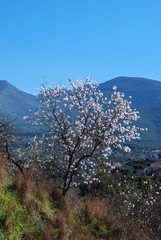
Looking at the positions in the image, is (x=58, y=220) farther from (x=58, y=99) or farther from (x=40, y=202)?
(x=58, y=99)

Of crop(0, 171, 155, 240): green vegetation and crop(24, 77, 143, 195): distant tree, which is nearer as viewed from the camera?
crop(0, 171, 155, 240): green vegetation

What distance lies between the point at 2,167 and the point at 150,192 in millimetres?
22144

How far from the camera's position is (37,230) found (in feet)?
30.8

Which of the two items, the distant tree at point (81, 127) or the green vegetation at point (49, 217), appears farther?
the distant tree at point (81, 127)

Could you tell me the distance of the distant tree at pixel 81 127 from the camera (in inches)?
635

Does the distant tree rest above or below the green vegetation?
above

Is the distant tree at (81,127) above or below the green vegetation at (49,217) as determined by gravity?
above

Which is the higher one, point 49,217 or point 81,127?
point 81,127

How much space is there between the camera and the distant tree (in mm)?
16125

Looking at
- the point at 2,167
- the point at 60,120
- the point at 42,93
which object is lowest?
the point at 2,167

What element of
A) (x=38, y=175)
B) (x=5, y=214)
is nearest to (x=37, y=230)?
(x=5, y=214)

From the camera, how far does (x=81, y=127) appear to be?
16.2m

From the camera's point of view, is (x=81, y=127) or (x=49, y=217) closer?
(x=49, y=217)

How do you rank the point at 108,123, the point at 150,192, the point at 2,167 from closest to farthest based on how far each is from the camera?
the point at 2,167 → the point at 108,123 → the point at 150,192
